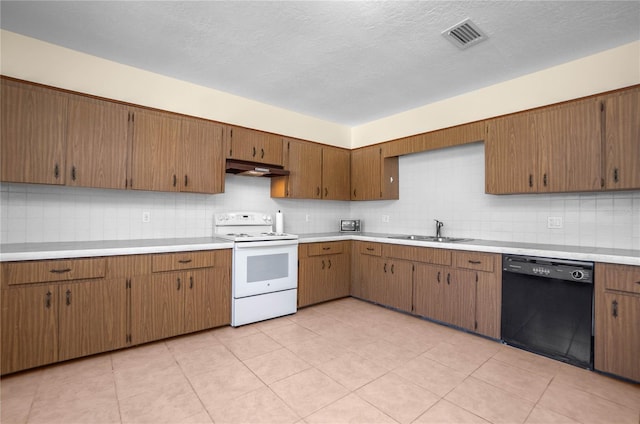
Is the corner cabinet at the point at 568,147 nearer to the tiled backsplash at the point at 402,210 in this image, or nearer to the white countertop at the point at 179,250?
the tiled backsplash at the point at 402,210

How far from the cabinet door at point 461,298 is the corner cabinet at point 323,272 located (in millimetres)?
1404

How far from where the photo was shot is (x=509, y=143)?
308 cm

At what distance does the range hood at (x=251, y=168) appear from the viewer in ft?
11.3

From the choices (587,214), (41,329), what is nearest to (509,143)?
(587,214)

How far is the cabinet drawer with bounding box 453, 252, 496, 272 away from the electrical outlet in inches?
28.0

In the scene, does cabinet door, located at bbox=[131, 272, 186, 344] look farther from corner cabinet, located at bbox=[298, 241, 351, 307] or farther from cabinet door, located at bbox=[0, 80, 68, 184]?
corner cabinet, located at bbox=[298, 241, 351, 307]

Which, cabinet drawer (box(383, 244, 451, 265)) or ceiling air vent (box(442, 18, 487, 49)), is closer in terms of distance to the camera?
ceiling air vent (box(442, 18, 487, 49))

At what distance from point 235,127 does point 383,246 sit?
2265mm

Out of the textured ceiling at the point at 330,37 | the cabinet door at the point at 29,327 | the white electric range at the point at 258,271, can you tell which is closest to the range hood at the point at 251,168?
the white electric range at the point at 258,271

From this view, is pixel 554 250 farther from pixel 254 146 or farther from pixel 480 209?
pixel 254 146

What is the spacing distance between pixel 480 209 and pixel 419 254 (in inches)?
35.0

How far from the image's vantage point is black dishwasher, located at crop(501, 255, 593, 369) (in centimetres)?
240

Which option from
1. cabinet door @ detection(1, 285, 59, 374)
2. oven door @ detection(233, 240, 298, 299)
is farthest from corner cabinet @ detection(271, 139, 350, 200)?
cabinet door @ detection(1, 285, 59, 374)

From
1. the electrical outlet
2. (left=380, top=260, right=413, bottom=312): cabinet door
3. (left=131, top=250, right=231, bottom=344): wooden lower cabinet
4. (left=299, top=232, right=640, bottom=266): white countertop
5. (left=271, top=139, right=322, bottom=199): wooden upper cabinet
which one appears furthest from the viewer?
(left=271, top=139, right=322, bottom=199): wooden upper cabinet
